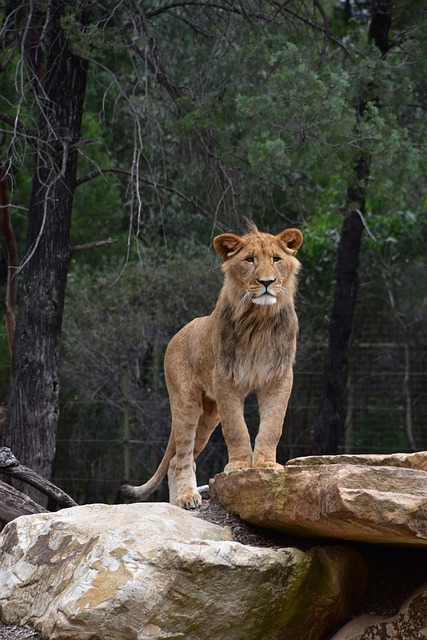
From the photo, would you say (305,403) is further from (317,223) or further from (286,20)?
(286,20)

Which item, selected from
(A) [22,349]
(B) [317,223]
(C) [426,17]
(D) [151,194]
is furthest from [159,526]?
(D) [151,194]

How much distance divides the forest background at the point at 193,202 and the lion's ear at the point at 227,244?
1965 millimetres

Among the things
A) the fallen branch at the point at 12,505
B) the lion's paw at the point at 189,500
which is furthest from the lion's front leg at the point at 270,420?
Result: the fallen branch at the point at 12,505

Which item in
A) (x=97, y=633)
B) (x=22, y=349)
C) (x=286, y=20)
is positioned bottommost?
(x=97, y=633)

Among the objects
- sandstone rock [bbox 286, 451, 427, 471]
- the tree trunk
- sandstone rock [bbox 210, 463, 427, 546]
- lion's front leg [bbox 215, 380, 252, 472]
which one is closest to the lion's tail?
lion's front leg [bbox 215, 380, 252, 472]

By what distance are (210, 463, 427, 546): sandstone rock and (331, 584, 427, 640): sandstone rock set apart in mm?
315

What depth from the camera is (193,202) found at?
9.78 meters

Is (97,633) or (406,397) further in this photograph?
(406,397)

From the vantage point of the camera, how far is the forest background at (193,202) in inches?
359

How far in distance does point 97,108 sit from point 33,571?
10623 mm

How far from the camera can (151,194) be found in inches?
664

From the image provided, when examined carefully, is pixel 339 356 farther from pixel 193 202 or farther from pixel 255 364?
pixel 255 364

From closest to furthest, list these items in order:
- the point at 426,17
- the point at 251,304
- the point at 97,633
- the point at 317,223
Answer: the point at 97,633 → the point at 251,304 → the point at 426,17 → the point at 317,223

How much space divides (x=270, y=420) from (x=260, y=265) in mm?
887
